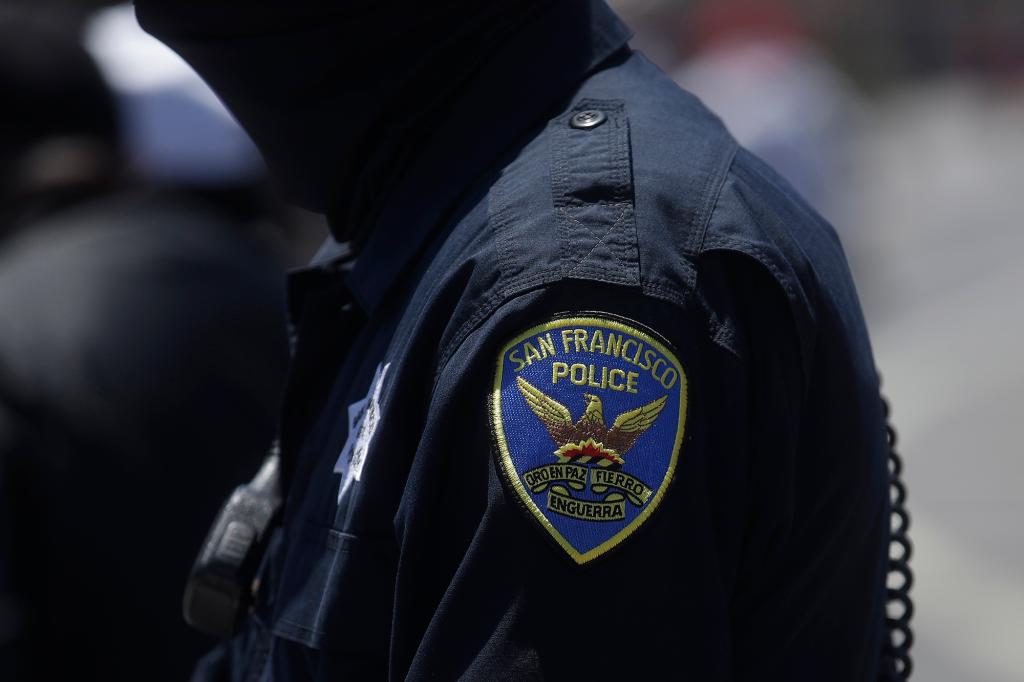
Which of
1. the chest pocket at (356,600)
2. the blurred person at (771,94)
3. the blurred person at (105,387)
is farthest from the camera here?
the blurred person at (771,94)

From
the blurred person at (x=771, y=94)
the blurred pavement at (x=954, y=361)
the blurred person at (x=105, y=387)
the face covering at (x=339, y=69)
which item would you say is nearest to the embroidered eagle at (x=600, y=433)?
the face covering at (x=339, y=69)

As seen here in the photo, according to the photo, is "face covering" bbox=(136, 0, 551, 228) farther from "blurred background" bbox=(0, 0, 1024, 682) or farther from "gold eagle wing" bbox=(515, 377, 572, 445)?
"blurred background" bbox=(0, 0, 1024, 682)

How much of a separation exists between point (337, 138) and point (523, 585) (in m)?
0.59

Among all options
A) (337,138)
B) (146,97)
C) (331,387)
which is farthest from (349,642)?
(146,97)

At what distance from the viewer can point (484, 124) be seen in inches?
56.1

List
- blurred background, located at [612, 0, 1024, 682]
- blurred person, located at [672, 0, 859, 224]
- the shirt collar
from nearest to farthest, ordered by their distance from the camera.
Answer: the shirt collar
blurred background, located at [612, 0, 1024, 682]
blurred person, located at [672, 0, 859, 224]

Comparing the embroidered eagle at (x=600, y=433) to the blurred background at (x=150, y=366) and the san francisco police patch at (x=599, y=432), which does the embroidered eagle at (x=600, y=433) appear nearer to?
the san francisco police patch at (x=599, y=432)

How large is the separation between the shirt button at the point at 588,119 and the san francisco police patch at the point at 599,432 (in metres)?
0.26

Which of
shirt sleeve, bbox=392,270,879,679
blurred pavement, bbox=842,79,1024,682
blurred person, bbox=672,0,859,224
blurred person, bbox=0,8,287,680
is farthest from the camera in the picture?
blurred person, bbox=672,0,859,224

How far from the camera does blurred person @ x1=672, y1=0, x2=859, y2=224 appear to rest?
729 cm

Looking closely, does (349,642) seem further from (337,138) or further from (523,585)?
(337,138)

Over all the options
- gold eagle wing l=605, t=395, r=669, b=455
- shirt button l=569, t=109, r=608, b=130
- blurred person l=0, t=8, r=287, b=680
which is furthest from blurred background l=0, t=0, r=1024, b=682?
gold eagle wing l=605, t=395, r=669, b=455

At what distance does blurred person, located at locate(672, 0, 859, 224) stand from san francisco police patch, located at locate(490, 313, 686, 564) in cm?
492

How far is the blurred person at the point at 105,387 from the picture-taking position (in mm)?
2670
